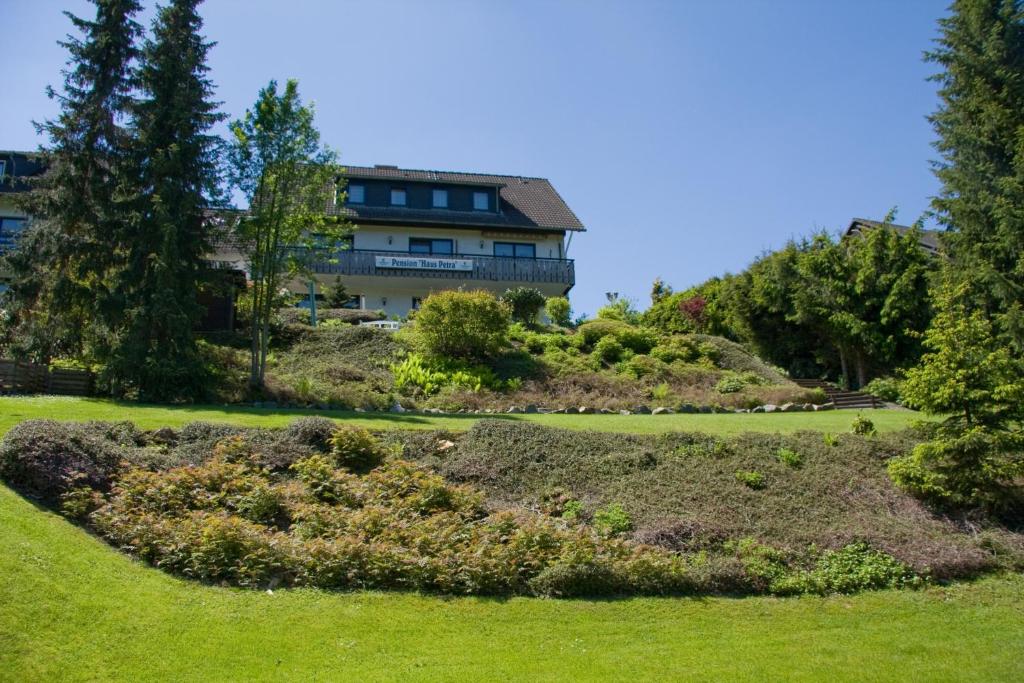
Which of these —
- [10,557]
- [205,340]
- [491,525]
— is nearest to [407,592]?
[491,525]

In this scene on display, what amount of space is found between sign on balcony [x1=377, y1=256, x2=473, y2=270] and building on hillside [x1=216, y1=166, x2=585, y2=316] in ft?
0.14

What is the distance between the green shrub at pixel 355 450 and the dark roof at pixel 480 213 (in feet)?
76.4

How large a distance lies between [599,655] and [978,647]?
13.3ft

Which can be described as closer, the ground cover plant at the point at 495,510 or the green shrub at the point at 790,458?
the ground cover plant at the point at 495,510

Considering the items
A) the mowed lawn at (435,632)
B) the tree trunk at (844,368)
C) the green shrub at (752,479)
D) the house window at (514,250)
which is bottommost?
the mowed lawn at (435,632)

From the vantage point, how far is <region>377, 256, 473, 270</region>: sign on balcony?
34.4 m

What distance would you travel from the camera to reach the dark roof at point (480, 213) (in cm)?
3675

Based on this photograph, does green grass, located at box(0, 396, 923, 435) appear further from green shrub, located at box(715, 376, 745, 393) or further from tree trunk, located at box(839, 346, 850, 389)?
tree trunk, located at box(839, 346, 850, 389)

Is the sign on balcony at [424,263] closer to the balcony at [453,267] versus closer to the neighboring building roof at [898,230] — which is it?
the balcony at [453,267]

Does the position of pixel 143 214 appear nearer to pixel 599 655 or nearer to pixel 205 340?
pixel 205 340

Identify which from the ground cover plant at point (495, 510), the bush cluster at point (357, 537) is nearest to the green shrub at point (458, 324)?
the ground cover plant at point (495, 510)

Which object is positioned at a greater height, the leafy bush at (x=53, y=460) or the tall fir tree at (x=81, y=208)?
the tall fir tree at (x=81, y=208)

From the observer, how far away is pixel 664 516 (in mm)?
11398

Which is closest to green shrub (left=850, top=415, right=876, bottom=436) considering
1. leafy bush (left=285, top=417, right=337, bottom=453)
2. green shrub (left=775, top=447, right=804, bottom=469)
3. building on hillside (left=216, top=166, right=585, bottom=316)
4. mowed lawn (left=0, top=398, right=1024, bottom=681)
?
green shrub (left=775, top=447, right=804, bottom=469)
